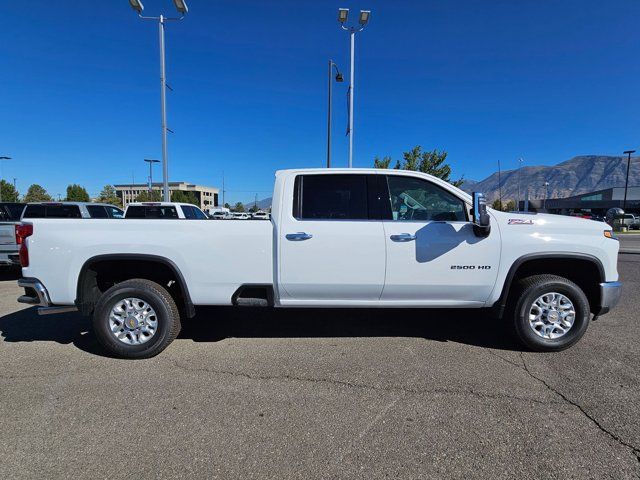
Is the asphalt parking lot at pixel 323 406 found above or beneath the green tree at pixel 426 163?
beneath

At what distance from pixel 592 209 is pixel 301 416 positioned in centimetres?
8804

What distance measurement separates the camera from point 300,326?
4.99m

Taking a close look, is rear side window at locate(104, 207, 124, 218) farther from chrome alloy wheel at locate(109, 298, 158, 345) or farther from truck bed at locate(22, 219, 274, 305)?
chrome alloy wheel at locate(109, 298, 158, 345)

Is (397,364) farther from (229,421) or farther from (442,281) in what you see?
(229,421)

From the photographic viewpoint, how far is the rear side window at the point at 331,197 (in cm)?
404

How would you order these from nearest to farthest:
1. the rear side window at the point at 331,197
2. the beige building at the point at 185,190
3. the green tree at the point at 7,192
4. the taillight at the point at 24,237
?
the taillight at the point at 24,237, the rear side window at the point at 331,197, the green tree at the point at 7,192, the beige building at the point at 185,190

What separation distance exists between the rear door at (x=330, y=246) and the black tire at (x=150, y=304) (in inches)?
47.9

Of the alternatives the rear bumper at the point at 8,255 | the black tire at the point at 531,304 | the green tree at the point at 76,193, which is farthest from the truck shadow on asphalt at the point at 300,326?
the green tree at the point at 76,193

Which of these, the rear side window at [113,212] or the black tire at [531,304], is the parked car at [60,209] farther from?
the black tire at [531,304]

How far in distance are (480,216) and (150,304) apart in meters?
3.46

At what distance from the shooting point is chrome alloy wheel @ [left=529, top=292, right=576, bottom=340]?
4.02m

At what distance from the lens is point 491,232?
156 inches

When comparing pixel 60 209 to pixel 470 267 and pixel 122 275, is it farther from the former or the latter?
pixel 470 267

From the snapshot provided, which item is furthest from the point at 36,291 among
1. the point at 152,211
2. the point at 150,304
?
the point at 152,211
